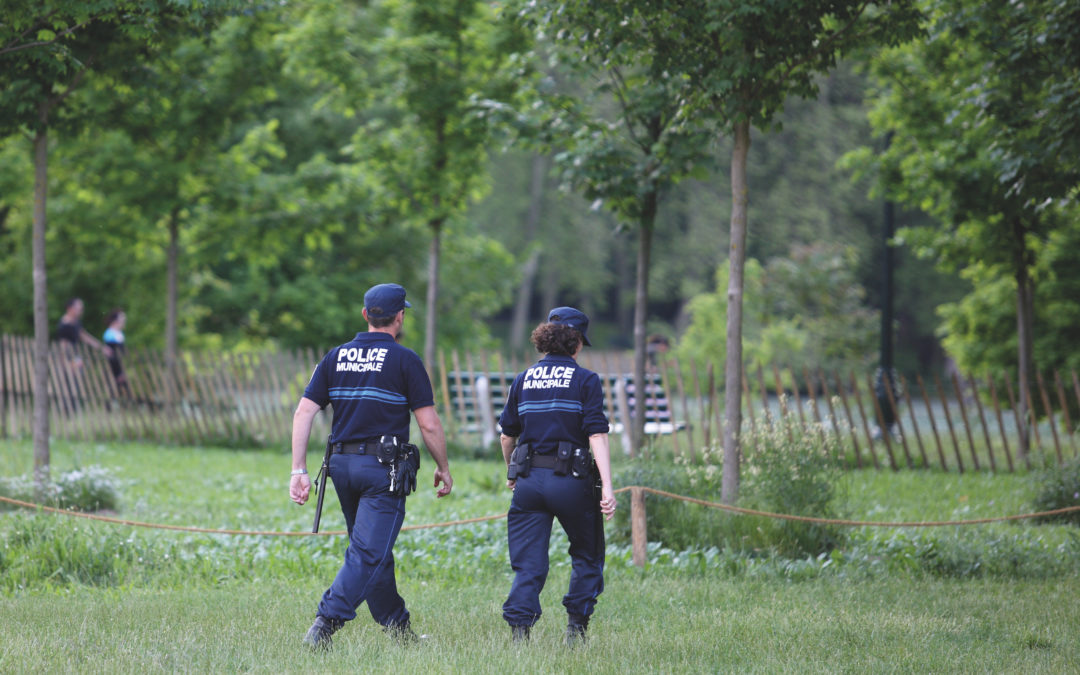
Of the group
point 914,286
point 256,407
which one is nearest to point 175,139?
point 256,407

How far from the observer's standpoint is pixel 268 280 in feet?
79.7

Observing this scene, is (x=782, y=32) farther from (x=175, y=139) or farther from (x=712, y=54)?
(x=175, y=139)

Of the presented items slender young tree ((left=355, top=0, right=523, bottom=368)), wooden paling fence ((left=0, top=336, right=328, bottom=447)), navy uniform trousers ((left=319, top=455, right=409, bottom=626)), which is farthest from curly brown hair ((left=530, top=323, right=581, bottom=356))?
wooden paling fence ((left=0, top=336, right=328, bottom=447))

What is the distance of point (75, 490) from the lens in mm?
9070

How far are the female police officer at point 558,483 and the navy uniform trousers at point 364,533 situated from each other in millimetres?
614

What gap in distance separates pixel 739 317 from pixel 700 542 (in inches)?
66.4

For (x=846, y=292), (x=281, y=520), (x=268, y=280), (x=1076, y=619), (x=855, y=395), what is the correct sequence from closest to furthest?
(x=1076, y=619) < (x=281, y=520) < (x=855, y=395) < (x=268, y=280) < (x=846, y=292)

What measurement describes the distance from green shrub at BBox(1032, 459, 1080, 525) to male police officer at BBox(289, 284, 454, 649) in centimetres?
603

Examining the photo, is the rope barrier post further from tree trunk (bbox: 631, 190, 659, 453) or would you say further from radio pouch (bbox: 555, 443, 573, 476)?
tree trunk (bbox: 631, 190, 659, 453)

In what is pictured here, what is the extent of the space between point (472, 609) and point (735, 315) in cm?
306

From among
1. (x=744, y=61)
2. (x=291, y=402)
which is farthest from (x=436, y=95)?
(x=744, y=61)

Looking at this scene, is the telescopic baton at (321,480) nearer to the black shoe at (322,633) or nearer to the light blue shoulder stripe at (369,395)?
the light blue shoulder stripe at (369,395)

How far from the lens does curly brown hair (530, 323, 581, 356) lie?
5.48 meters

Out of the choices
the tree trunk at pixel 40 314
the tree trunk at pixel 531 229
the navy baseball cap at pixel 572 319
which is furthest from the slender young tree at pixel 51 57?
the tree trunk at pixel 531 229
